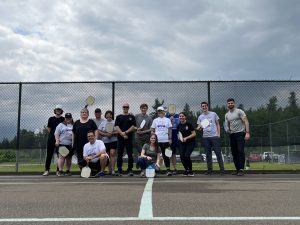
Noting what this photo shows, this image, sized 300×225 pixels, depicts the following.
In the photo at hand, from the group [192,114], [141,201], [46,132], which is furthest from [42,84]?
[141,201]

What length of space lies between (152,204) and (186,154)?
17.9ft

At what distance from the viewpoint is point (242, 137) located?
11.0 m

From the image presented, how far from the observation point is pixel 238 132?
1099cm

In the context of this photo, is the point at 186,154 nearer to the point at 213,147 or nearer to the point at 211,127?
the point at 213,147

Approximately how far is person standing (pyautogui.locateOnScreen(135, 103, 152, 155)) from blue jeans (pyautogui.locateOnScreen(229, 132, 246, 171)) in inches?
90.8

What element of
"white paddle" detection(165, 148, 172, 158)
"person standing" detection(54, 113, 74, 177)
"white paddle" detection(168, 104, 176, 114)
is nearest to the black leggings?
"white paddle" detection(165, 148, 172, 158)

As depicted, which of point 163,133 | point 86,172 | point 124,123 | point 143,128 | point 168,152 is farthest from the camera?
point 143,128

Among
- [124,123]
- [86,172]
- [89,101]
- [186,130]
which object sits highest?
[89,101]

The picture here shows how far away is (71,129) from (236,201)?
262 inches

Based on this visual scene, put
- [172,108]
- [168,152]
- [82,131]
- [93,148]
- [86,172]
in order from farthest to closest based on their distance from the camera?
[172,108], [82,131], [168,152], [93,148], [86,172]

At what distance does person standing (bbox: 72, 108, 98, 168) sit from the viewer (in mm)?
10945

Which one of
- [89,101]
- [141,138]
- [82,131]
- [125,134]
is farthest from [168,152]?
[89,101]

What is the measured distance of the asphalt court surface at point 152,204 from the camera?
4461mm

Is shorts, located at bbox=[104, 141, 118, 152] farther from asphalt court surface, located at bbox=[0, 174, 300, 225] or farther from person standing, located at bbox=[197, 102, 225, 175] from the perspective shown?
asphalt court surface, located at bbox=[0, 174, 300, 225]
